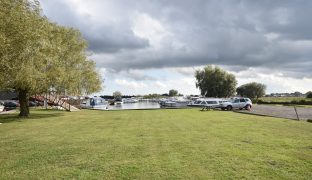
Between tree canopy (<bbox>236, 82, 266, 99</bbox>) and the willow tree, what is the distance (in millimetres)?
94183

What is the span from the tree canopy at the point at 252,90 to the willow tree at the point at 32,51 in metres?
94.2

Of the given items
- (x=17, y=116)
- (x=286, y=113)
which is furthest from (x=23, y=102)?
(x=286, y=113)

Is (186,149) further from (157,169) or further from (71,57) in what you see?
(71,57)

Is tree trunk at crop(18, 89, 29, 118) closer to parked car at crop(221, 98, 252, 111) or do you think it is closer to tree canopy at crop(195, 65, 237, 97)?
parked car at crop(221, 98, 252, 111)

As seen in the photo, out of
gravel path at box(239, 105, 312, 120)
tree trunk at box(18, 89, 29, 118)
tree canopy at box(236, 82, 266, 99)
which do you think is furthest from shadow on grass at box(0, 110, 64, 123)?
tree canopy at box(236, 82, 266, 99)

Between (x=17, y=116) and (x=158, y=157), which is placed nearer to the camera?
(x=158, y=157)

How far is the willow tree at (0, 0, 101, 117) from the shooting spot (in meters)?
21.7

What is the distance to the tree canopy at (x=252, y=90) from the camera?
446 ft

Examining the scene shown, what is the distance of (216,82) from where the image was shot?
106062 mm

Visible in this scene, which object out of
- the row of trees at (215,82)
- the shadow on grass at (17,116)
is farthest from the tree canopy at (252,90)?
the shadow on grass at (17,116)

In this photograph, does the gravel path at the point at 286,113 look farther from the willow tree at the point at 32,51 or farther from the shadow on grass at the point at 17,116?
the shadow on grass at the point at 17,116

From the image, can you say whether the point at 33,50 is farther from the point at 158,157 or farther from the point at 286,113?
the point at 286,113

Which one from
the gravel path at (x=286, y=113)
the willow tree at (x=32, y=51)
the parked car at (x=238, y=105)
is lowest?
the gravel path at (x=286, y=113)

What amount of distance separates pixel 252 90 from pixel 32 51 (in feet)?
385
